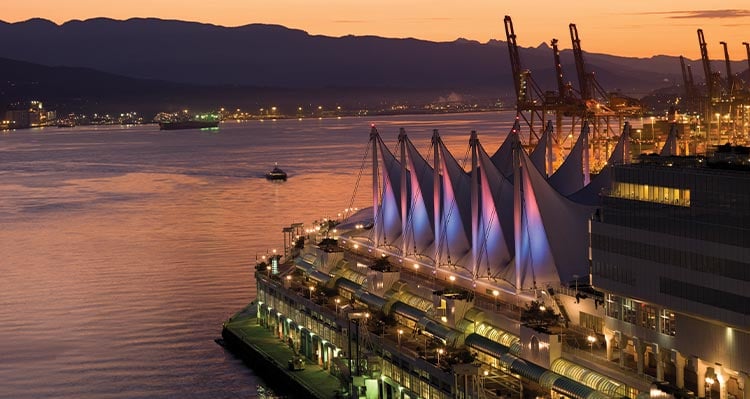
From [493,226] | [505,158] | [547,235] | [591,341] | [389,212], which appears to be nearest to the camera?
[591,341]

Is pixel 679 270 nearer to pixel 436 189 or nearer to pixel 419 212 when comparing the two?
pixel 436 189

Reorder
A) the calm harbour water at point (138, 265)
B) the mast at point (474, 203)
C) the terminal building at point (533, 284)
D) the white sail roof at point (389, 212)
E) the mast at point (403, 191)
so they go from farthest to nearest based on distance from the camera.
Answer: the white sail roof at point (389, 212) → the mast at point (403, 191) → the calm harbour water at point (138, 265) → the mast at point (474, 203) → the terminal building at point (533, 284)

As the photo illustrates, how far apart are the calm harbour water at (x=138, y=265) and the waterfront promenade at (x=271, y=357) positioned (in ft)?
1.66

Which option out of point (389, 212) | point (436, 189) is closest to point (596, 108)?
point (389, 212)

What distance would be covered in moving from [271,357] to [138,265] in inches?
741

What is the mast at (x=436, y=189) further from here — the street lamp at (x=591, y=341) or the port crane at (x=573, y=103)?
the port crane at (x=573, y=103)

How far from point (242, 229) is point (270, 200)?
1568cm

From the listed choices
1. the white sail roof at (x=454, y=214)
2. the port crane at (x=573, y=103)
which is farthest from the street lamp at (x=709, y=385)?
the port crane at (x=573, y=103)

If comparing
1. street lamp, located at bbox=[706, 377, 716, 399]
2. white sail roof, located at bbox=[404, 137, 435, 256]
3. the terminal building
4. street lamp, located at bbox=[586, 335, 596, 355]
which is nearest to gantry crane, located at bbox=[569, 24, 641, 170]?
the terminal building

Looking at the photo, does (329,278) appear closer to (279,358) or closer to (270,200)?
(279,358)

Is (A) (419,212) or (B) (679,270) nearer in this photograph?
(B) (679,270)

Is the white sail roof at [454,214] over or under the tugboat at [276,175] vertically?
over

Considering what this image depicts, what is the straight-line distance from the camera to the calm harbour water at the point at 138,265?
3178cm

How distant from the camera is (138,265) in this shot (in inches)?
1938
